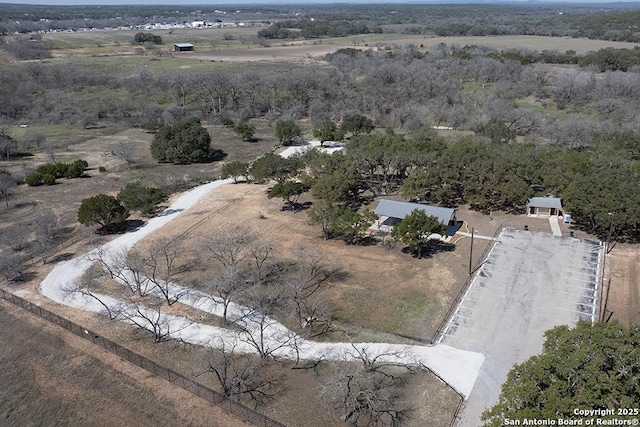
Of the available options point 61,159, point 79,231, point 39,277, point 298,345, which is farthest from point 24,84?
point 298,345

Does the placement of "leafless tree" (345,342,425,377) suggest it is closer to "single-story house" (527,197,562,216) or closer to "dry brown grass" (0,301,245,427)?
"dry brown grass" (0,301,245,427)

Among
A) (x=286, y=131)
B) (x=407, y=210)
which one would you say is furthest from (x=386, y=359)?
(x=286, y=131)

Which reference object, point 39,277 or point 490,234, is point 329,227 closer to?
point 490,234

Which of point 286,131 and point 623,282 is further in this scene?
point 286,131

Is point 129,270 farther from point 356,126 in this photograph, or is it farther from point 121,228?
point 356,126

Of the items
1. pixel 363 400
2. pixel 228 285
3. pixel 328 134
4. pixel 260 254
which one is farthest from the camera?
pixel 328 134

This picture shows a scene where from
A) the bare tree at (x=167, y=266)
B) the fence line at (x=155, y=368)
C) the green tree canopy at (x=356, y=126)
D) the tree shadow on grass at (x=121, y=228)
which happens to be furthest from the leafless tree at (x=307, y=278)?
the green tree canopy at (x=356, y=126)

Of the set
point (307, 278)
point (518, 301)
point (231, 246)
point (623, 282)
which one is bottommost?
point (518, 301)
